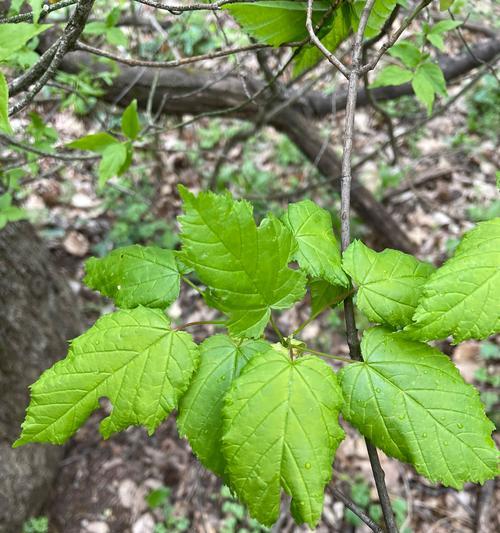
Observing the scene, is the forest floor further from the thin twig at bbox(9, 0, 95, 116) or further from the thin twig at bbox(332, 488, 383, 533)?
the thin twig at bbox(332, 488, 383, 533)

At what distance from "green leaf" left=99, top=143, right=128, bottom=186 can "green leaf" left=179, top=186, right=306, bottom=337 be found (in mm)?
998

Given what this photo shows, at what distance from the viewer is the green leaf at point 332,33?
1317mm

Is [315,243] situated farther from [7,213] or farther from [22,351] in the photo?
[22,351]

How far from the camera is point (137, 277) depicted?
1094 millimetres

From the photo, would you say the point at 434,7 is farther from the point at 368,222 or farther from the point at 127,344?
the point at 127,344

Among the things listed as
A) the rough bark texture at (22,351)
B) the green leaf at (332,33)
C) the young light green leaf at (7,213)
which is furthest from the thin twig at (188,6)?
the rough bark texture at (22,351)

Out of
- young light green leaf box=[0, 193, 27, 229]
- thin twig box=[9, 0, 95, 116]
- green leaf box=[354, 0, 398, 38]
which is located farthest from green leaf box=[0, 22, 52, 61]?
young light green leaf box=[0, 193, 27, 229]

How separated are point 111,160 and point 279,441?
1.29 meters

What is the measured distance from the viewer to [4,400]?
7.57ft

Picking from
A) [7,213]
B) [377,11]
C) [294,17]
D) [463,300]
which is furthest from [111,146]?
[463,300]

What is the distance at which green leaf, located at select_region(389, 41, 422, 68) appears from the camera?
1.78 meters

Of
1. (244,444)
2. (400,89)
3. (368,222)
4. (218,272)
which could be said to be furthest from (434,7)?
(244,444)

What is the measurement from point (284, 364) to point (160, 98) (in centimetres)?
222

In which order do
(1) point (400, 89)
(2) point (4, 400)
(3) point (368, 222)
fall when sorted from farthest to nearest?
(3) point (368, 222)
(1) point (400, 89)
(2) point (4, 400)
